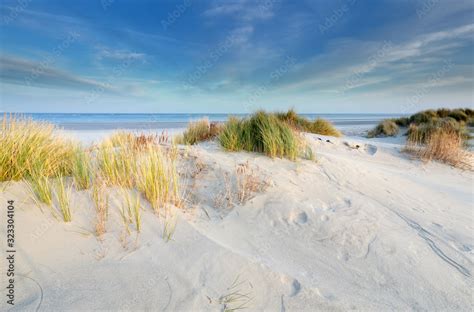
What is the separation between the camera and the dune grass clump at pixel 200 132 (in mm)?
7750

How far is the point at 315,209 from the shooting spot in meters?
3.48

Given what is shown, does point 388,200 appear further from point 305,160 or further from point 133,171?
point 133,171

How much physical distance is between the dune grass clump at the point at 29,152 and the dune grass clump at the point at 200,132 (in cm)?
386

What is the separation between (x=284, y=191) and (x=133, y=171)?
6.91ft

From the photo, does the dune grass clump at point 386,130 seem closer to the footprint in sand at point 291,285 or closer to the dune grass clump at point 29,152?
the footprint in sand at point 291,285

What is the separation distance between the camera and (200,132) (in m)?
8.04

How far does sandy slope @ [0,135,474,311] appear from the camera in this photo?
6.48ft

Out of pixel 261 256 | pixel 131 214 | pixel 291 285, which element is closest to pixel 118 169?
pixel 131 214

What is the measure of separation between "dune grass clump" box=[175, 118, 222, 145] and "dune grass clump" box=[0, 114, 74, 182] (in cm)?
386

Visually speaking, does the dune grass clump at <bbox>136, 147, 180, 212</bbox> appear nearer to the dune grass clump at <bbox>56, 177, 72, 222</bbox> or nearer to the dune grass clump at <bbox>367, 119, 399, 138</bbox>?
the dune grass clump at <bbox>56, 177, 72, 222</bbox>

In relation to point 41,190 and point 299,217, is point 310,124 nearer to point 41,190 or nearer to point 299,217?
point 299,217

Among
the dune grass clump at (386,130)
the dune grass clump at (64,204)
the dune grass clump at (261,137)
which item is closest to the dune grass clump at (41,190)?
the dune grass clump at (64,204)

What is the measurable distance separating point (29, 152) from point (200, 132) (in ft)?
16.4

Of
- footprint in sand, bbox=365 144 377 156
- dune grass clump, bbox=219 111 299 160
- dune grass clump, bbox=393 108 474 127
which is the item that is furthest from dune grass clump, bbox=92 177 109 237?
dune grass clump, bbox=393 108 474 127
